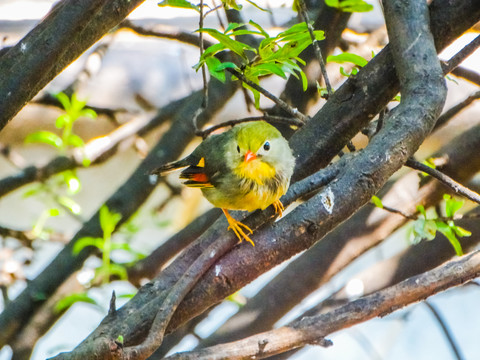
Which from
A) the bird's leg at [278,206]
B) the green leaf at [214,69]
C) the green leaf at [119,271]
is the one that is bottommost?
the bird's leg at [278,206]

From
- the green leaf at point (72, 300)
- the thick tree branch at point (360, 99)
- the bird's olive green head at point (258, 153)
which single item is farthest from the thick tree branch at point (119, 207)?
the thick tree branch at point (360, 99)

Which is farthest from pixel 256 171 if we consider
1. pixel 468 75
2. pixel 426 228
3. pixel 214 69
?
pixel 468 75

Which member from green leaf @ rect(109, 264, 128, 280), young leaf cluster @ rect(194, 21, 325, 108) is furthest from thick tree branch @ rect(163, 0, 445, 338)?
green leaf @ rect(109, 264, 128, 280)

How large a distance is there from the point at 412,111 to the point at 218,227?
2.17 ft

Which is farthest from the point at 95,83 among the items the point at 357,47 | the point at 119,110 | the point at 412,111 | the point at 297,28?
the point at 412,111

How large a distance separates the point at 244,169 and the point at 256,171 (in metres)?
0.04

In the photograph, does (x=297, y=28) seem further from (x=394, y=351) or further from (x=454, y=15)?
(x=394, y=351)

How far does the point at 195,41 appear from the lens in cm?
252

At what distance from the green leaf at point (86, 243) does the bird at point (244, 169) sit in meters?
0.79

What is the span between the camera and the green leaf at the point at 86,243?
2354 mm

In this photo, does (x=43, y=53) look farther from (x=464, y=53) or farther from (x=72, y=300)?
(x=72, y=300)

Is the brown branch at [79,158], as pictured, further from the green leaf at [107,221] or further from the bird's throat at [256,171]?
the bird's throat at [256,171]

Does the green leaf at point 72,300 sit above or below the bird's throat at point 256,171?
above

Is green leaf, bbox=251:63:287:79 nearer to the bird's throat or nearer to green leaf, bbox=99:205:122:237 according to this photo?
the bird's throat
